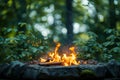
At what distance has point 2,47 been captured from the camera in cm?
927

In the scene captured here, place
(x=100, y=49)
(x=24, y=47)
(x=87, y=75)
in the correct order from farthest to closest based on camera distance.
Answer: (x=100, y=49) < (x=24, y=47) < (x=87, y=75)

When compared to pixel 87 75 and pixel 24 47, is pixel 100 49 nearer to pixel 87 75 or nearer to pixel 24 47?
pixel 87 75

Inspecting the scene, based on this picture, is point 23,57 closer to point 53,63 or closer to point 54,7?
point 53,63

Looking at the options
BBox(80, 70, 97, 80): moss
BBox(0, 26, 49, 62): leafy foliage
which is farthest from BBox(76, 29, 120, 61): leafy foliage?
BBox(80, 70, 97, 80): moss

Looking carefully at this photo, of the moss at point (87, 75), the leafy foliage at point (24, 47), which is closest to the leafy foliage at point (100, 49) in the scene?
the leafy foliage at point (24, 47)

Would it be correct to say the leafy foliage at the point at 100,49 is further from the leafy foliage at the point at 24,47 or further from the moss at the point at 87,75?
the moss at the point at 87,75

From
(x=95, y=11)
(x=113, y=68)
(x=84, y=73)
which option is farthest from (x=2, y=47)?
(x=95, y=11)

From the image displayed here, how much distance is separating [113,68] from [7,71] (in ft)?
9.36

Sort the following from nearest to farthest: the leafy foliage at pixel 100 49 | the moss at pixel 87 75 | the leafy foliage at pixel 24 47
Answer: the moss at pixel 87 75 → the leafy foliage at pixel 24 47 → the leafy foliage at pixel 100 49

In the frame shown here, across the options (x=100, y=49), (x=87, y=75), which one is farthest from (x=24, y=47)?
(x=87, y=75)

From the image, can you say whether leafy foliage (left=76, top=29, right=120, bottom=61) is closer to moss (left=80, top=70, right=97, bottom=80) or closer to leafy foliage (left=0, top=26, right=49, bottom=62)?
leafy foliage (left=0, top=26, right=49, bottom=62)

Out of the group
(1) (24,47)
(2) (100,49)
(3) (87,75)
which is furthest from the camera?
(2) (100,49)

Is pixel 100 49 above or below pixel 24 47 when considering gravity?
below

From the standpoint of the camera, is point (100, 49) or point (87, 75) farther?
point (100, 49)
